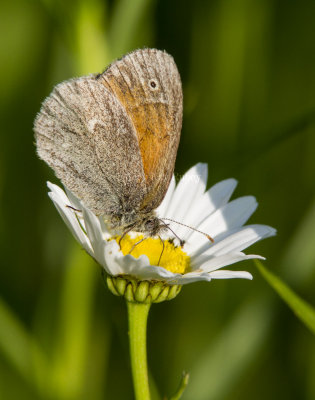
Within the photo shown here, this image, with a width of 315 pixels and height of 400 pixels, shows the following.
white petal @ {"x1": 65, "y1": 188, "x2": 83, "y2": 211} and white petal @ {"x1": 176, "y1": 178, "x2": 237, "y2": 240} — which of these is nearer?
white petal @ {"x1": 65, "y1": 188, "x2": 83, "y2": 211}

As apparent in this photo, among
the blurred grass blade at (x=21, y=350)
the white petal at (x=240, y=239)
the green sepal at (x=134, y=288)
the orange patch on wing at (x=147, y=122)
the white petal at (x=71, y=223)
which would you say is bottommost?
the blurred grass blade at (x=21, y=350)

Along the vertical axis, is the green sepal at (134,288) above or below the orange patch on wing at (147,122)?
below

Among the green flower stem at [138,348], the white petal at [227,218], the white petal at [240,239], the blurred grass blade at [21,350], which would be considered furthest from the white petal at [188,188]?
the blurred grass blade at [21,350]

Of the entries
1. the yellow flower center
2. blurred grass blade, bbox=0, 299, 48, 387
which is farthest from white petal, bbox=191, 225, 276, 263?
blurred grass blade, bbox=0, 299, 48, 387

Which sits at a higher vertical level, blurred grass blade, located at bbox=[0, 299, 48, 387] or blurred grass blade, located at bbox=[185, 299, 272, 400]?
blurred grass blade, located at bbox=[185, 299, 272, 400]

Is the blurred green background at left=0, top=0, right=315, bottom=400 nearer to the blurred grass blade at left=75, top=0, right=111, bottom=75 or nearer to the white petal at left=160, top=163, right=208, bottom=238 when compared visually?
the blurred grass blade at left=75, top=0, right=111, bottom=75

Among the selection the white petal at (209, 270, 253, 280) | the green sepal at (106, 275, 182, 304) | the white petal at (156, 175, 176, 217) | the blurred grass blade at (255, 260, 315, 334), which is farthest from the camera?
the white petal at (156, 175, 176, 217)

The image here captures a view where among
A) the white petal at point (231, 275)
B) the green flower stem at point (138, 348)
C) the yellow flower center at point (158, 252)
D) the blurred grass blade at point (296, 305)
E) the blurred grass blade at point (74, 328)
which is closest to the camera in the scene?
the blurred grass blade at point (296, 305)

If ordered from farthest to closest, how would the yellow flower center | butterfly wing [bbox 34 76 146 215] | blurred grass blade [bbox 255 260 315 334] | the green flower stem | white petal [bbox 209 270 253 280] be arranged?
butterfly wing [bbox 34 76 146 215] → the yellow flower center → white petal [bbox 209 270 253 280] → the green flower stem → blurred grass blade [bbox 255 260 315 334]

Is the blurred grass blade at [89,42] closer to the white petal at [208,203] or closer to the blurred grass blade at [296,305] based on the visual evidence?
the white petal at [208,203]
